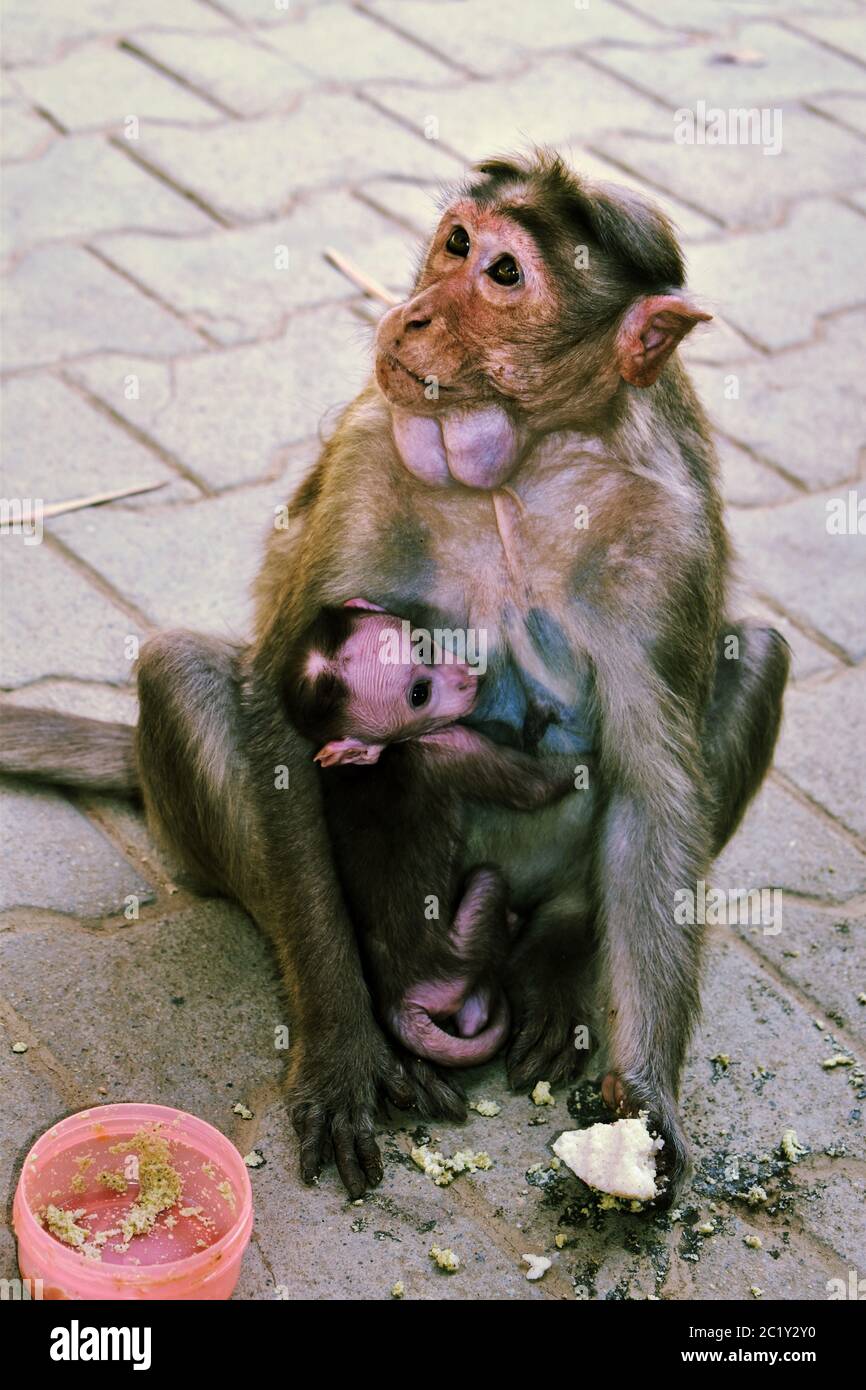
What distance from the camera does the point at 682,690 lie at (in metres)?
3.50

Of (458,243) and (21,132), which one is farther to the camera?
(21,132)

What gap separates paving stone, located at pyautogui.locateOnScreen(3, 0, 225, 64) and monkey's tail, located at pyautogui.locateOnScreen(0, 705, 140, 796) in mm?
3408

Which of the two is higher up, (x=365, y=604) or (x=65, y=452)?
(x=65, y=452)

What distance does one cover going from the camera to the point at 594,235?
10.2 ft

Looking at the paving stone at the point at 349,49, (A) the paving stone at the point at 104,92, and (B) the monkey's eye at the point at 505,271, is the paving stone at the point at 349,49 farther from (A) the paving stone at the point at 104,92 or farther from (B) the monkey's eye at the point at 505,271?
(B) the monkey's eye at the point at 505,271

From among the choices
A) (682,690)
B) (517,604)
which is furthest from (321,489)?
(682,690)

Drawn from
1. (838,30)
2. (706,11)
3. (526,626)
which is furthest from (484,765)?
(838,30)

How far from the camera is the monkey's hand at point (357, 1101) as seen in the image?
3334mm

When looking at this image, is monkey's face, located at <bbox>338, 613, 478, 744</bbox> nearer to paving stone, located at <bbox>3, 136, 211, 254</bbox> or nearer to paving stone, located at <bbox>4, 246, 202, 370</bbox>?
paving stone, located at <bbox>4, 246, 202, 370</bbox>

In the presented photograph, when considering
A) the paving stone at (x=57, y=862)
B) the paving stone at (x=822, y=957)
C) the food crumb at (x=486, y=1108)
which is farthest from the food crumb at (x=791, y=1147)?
the paving stone at (x=57, y=862)

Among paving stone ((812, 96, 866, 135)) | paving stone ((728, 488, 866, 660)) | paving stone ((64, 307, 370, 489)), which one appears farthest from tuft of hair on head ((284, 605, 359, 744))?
paving stone ((812, 96, 866, 135))

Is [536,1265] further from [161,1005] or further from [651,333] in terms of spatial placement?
[651,333]

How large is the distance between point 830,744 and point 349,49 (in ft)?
12.2

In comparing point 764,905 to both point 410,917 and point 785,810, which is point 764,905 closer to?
point 785,810
